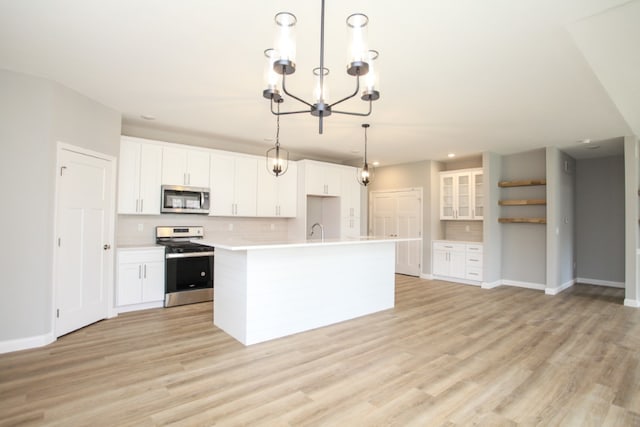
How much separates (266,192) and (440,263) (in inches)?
155

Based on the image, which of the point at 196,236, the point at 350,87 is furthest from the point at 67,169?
the point at 350,87

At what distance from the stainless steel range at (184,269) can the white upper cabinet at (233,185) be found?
684mm

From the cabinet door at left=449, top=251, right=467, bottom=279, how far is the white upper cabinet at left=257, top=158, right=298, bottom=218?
133 inches

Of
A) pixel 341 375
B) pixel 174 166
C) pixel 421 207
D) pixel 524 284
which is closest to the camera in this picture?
pixel 341 375

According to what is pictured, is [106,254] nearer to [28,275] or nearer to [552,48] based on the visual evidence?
[28,275]

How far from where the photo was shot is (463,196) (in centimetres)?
706

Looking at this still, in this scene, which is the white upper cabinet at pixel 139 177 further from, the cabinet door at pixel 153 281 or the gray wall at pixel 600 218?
the gray wall at pixel 600 218

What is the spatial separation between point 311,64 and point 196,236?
3.64 meters

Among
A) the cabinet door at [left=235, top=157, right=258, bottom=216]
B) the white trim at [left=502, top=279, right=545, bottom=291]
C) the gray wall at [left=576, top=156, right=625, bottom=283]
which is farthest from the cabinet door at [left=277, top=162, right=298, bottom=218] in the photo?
the gray wall at [left=576, top=156, right=625, bottom=283]

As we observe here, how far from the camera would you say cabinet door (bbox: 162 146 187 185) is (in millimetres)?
4953

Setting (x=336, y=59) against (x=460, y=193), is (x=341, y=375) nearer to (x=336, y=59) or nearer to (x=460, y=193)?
(x=336, y=59)

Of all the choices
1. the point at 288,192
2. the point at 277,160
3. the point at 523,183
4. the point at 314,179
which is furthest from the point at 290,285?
the point at 523,183

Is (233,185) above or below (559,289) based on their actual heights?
above

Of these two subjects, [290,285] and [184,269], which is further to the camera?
[184,269]
